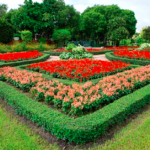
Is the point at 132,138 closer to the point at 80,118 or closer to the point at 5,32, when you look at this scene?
the point at 80,118

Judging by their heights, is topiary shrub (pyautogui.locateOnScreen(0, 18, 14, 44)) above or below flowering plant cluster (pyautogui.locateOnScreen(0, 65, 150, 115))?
above

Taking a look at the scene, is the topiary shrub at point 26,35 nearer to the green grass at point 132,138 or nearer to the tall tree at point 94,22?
the tall tree at point 94,22

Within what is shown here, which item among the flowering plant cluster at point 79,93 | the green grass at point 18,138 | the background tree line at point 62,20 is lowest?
the green grass at point 18,138

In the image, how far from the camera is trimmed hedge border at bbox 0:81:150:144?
2.80 m

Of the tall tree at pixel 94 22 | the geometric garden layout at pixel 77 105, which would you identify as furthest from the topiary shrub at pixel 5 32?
the geometric garden layout at pixel 77 105

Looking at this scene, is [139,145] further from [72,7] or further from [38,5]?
[72,7]

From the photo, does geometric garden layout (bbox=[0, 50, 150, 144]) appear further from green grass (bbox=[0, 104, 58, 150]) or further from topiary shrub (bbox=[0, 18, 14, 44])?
topiary shrub (bbox=[0, 18, 14, 44])

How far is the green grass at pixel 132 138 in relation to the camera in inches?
108

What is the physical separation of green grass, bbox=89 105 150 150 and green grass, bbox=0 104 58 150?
980 millimetres

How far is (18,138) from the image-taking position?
3.05 metres

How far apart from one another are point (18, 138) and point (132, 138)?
2.13 metres

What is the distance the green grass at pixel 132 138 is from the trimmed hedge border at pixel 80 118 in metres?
0.23

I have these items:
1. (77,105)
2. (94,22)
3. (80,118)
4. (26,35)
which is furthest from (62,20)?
(80,118)

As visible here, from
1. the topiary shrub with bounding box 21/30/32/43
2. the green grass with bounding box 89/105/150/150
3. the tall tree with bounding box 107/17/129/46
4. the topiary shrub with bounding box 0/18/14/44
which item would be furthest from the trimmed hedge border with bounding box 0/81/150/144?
the tall tree with bounding box 107/17/129/46
